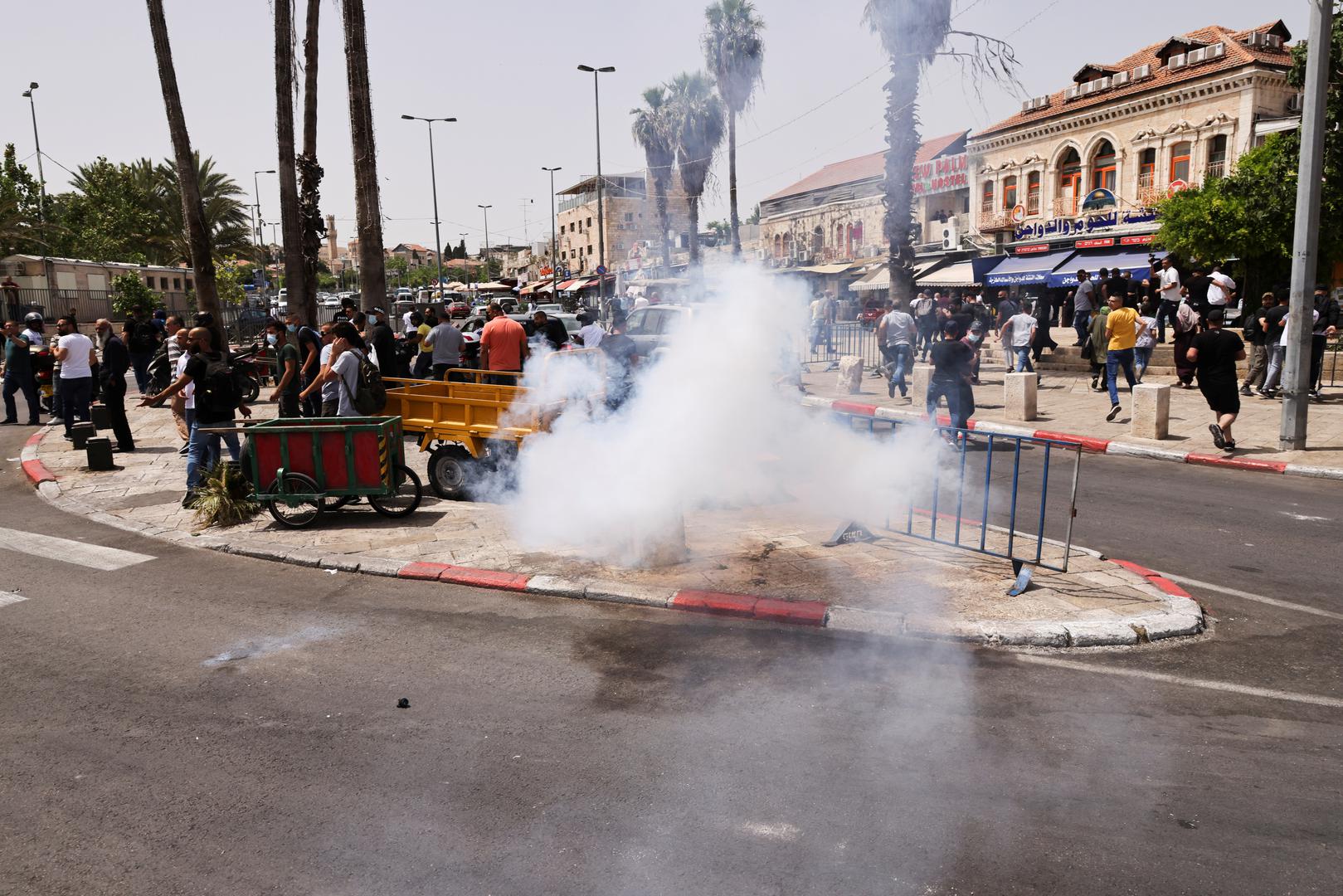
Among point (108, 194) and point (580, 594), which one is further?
point (108, 194)

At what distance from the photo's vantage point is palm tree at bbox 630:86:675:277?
56.6 ft

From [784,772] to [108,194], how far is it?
56.4 meters

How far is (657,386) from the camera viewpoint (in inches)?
316

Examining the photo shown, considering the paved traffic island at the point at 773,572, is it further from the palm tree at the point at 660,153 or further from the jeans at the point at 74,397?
the palm tree at the point at 660,153

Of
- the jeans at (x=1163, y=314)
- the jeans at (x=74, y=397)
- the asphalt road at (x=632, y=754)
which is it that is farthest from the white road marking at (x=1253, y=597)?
the jeans at (x=74, y=397)

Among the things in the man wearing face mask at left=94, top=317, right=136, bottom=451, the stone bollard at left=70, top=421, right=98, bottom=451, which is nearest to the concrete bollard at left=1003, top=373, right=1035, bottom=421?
the man wearing face mask at left=94, top=317, right=136, bottom=451

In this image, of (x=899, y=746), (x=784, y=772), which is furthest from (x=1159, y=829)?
(x=784, y=772)

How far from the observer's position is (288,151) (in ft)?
56.9

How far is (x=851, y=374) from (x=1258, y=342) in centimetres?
674

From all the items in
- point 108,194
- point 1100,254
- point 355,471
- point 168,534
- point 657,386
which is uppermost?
point 108,194

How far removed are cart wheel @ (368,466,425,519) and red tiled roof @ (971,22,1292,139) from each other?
28.9 meters

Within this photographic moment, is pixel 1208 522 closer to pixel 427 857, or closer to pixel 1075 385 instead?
pixel 427 857

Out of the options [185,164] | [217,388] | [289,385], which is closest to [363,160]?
[185,164]

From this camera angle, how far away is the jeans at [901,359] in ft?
54.9
